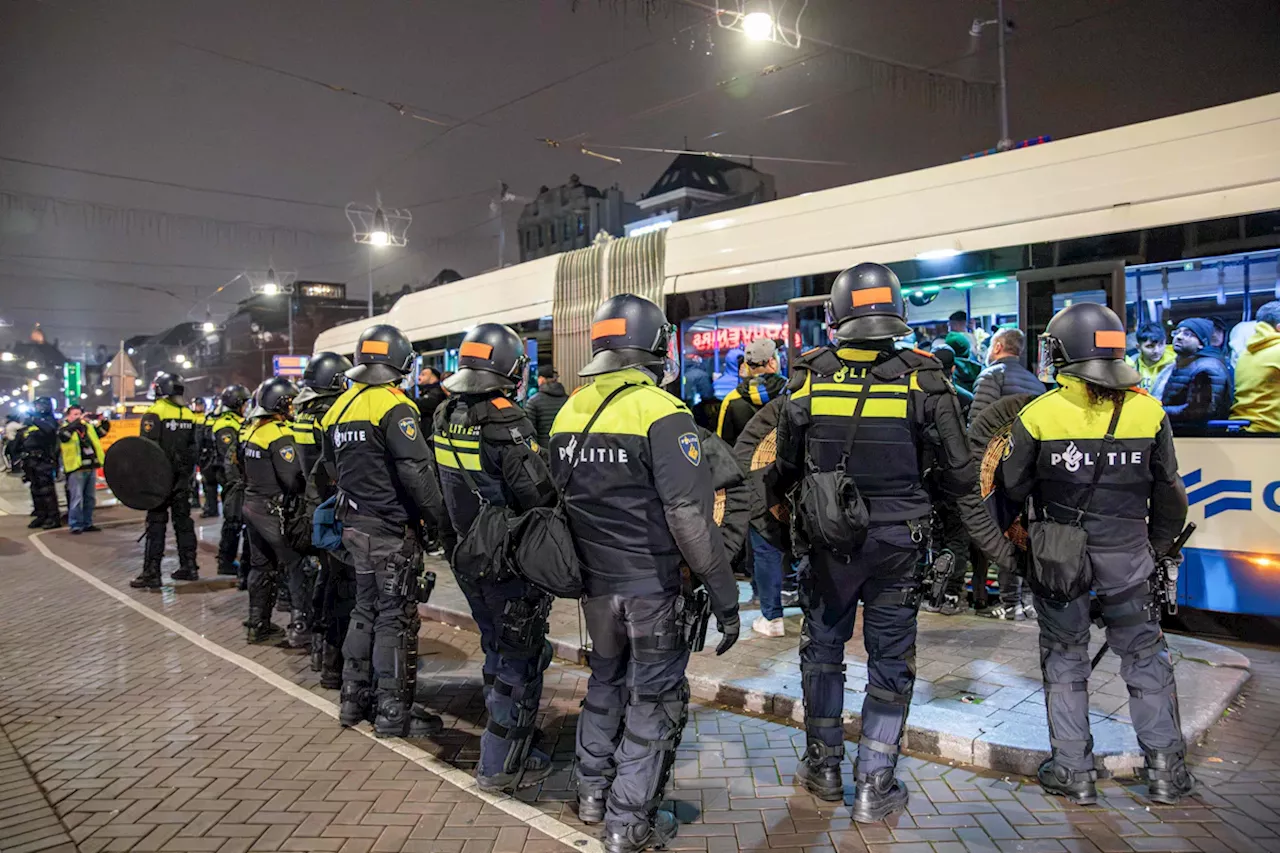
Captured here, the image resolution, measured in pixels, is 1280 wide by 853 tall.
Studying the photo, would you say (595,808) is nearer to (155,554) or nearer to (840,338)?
(840,338)

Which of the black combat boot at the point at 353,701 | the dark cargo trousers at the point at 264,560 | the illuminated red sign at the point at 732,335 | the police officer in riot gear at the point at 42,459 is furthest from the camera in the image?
the police officer in riot gear at the point at 42,459

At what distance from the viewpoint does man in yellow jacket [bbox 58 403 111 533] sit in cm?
1438

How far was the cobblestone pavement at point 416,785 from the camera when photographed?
361cm

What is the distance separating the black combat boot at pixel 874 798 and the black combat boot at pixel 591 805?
1.14 meters

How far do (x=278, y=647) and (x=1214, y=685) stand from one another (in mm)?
6835

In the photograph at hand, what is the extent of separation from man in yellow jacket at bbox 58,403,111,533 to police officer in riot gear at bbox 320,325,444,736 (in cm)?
1210

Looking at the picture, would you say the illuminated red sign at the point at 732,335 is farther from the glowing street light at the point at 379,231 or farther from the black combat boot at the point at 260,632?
the glowing street light at the point at 379,231

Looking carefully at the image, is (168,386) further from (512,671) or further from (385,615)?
(512,671)

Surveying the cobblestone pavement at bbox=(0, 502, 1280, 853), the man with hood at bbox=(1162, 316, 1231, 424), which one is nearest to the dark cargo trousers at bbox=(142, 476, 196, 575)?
the cobblestone pavement at bbox=(0, 502, 1280, 853)

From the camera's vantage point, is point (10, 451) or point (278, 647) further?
point (10, 451)

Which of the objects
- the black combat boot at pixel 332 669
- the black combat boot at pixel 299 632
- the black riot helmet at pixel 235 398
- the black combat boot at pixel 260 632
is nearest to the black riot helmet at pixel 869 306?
the black combat boot at pixel 332 669

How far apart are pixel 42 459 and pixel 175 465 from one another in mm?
7238

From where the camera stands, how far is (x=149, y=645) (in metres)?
7.12

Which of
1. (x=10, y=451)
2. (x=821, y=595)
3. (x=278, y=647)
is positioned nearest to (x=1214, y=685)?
(x=821, y=595)
